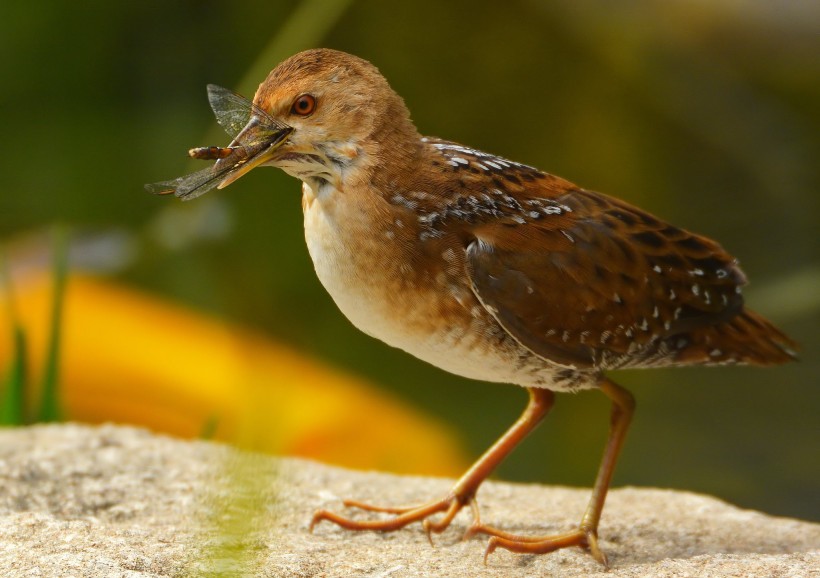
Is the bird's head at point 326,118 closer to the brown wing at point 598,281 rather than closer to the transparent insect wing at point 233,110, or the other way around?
the transparent insect wing at point 233,110

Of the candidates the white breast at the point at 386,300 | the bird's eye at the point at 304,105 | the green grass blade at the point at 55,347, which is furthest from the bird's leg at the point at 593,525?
the green grass blade at the point at 55,347

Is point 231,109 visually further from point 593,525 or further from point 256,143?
point 593,525

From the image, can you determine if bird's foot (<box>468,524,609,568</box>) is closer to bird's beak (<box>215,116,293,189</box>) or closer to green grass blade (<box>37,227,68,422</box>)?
bird's beak (<box>215,116,293,189</box>)

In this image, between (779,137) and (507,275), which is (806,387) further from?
(507,275)

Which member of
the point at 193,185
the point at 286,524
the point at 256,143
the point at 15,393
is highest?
the point at 256,143

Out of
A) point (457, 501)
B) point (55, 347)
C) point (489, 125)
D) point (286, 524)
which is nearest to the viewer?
point (286, 524)

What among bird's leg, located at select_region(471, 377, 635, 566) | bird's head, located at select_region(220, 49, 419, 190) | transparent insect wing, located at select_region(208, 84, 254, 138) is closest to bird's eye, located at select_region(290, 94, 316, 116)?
bird's head, located at select_region(220, 49, 419, 190)

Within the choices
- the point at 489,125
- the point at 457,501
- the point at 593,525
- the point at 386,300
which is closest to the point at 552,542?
the point at 593,525
